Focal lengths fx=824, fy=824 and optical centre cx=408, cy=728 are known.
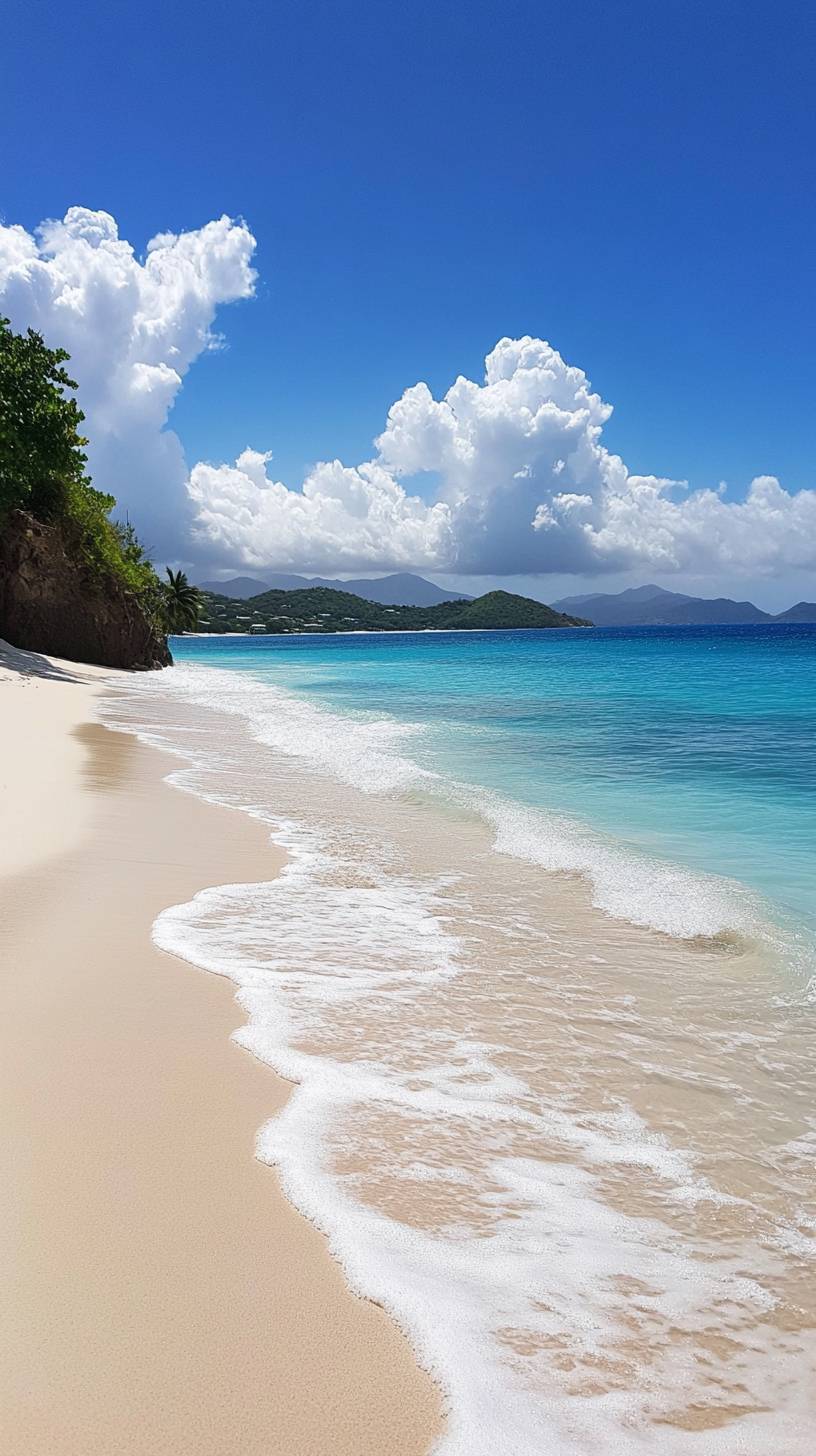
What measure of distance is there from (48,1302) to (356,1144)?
4.41ft

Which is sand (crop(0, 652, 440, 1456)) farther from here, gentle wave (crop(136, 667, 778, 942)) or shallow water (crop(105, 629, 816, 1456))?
gentle wave (crop(136, 667, 778, 942))

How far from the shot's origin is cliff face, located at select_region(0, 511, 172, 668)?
1506 inches

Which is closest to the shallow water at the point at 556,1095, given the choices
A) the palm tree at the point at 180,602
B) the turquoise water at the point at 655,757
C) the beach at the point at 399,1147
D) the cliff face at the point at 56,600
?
the beach at the point at 399,1147

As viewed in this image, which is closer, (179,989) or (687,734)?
(179,989)

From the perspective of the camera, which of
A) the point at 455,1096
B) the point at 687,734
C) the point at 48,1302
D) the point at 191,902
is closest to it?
the point at 48,1302

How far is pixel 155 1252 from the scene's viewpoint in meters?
2.63

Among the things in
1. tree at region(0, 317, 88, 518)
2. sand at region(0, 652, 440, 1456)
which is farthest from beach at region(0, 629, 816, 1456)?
tree at region(0, 317, 88, 518)

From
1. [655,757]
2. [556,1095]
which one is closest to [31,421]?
[655,757]

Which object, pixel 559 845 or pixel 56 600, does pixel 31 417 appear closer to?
pixel 56 600

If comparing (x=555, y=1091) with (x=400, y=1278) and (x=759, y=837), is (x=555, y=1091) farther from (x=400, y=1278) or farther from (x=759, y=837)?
(x=759, y=837)

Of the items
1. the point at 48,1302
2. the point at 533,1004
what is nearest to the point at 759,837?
the point at 533,1004

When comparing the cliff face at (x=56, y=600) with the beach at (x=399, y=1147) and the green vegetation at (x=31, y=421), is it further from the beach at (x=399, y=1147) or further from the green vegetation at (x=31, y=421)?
the beach at (x=399, y=1147)

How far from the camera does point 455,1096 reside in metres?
3.92

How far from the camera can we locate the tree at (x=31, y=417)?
3114cm
